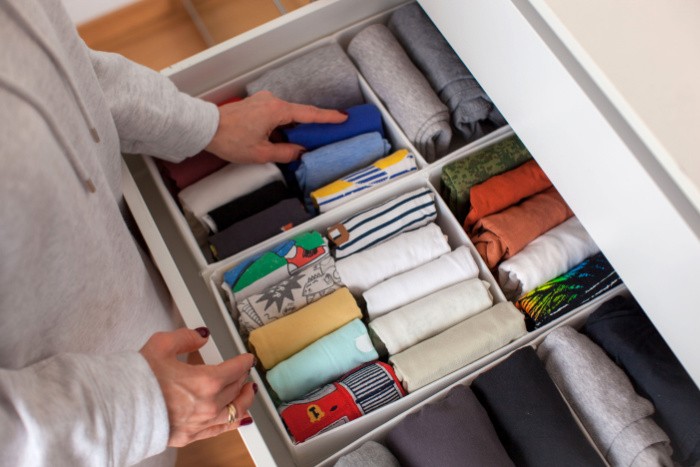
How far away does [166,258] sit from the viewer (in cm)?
92

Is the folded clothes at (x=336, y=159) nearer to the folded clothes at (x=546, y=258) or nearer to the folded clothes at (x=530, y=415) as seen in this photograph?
the folded clothes at (x=546, y=258)

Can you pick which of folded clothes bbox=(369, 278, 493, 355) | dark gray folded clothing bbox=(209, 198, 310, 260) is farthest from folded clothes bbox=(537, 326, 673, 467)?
dark gray folded clothing bbox=(209, 198, 310, 260)

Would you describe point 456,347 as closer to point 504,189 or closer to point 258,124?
Answer: point 504,189

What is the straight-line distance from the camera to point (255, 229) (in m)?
1.09

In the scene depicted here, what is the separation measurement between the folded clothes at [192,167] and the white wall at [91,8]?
654mm

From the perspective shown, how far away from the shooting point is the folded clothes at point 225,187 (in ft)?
3.65

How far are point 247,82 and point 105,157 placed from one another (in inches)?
19.0

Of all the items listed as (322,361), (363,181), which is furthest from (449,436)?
(363,181)

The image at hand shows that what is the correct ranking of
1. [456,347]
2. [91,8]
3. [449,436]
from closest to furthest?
1. [449,436]
2. [456,347]
3. [91,8]

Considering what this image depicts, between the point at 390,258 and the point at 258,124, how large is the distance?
12.1 inches

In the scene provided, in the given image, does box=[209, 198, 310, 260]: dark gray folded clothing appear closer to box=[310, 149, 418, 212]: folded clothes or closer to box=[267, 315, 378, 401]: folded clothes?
box=[310, 149, 418, 212]: folded clothes

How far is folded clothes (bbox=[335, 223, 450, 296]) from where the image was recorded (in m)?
1.06

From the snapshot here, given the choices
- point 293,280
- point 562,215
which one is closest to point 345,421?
point 293,280

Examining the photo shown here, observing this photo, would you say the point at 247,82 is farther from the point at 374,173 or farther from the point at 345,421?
the point at 345,421
